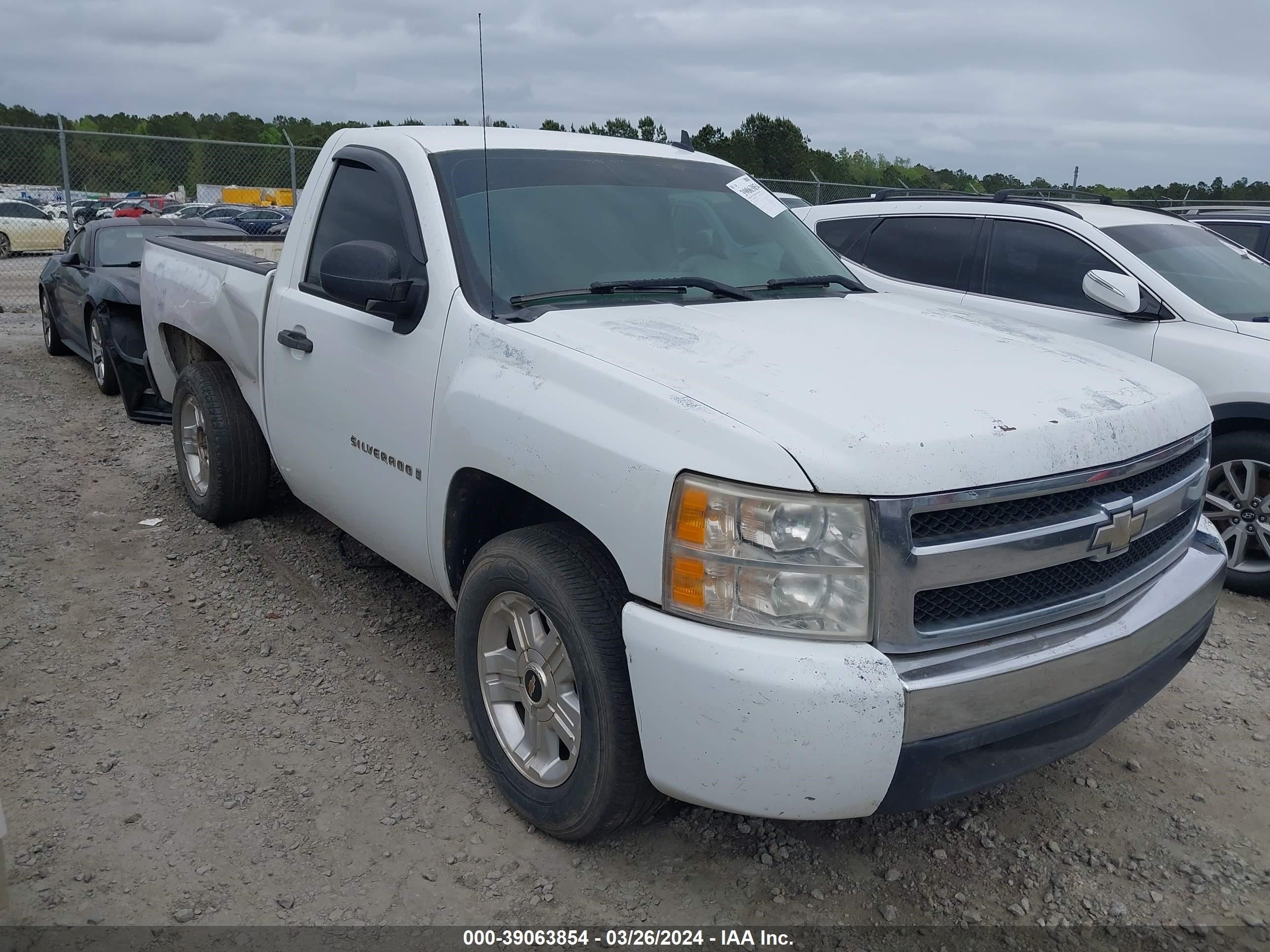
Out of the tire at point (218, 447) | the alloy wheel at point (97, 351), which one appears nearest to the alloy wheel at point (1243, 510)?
the tire at point (218, 447)

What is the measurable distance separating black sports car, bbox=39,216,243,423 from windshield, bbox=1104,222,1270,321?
609cm

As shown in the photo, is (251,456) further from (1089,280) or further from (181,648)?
(1089,280)

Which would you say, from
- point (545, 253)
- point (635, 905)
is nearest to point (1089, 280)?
point (545, 253)

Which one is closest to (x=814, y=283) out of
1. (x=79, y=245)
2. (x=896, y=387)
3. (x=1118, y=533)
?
(x=896, y=387)

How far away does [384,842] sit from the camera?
2883mm

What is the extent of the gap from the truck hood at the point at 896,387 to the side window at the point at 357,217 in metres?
0.90

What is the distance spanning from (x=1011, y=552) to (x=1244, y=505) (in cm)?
336

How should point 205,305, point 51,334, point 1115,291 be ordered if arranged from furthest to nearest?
point 51,334
point 1115,291
point 205,305

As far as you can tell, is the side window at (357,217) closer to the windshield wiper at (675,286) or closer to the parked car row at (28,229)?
the windshield wiper at (675,286)

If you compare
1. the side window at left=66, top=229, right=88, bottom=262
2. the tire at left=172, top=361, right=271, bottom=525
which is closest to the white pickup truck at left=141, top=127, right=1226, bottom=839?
the tire at left=172, top=361, right=271, bottom=525

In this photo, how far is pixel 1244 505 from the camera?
4.94m

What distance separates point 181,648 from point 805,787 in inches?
111

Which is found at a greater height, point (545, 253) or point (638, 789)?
point (545, 253)

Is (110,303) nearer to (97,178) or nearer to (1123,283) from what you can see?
(1123,283)
